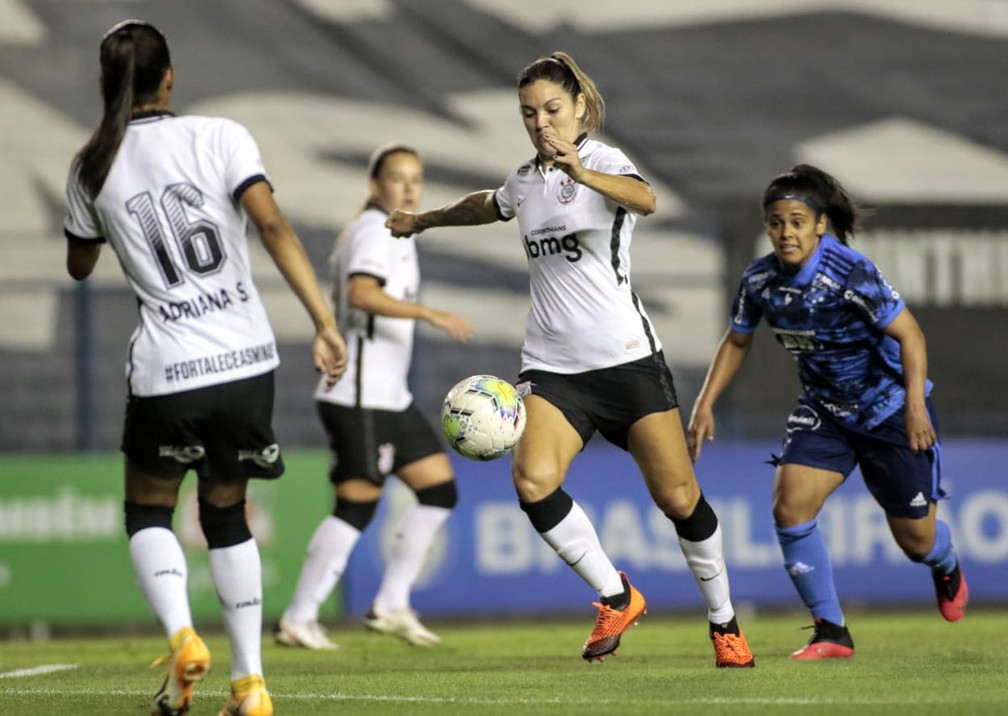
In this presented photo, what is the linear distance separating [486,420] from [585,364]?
0.43 meters

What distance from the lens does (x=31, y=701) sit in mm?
5719

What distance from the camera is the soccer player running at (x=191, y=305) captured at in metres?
4.82

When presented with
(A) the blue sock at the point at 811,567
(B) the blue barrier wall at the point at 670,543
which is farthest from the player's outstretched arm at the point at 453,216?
(B) the blue barrier wall at the point at 670,543

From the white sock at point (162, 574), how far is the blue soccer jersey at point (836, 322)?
291 cm

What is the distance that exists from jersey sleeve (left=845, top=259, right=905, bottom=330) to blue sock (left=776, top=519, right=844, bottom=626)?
93 cm

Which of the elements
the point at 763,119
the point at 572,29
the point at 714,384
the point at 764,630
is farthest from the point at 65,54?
the point at 714,384

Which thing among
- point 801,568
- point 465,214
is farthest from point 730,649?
point 465,214

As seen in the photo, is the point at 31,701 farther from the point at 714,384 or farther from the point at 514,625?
the point at 514,625

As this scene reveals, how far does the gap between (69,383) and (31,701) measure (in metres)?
7.26

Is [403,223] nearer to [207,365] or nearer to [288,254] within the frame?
[288,254]

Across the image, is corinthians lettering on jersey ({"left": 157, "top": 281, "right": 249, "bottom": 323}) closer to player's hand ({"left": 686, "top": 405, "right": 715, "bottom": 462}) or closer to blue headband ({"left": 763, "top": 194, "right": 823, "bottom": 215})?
player's hand ({"left": 686, "top": 405, "right": 715, "bottom": 462})

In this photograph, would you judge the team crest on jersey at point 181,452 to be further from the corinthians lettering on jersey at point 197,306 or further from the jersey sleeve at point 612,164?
the jersey sleeve at point 612,164

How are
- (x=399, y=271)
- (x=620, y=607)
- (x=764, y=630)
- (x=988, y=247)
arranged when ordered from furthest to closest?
(x=988, y=247) → (x=764, y=630) → (x=399, y=271) → (x=620, y=607)

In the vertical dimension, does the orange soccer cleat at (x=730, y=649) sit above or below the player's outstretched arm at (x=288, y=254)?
below
